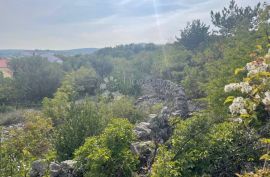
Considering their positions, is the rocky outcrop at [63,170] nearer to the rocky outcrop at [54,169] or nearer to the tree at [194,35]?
the rocky outcrop at [54,169]

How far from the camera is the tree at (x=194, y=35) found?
99.8ft

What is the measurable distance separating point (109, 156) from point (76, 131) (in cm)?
264

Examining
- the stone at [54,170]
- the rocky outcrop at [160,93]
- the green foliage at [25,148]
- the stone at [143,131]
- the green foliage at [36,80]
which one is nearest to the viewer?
the stone at [54,170]

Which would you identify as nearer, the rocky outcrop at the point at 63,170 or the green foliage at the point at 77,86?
the rocky outcrop at the point at 63,170

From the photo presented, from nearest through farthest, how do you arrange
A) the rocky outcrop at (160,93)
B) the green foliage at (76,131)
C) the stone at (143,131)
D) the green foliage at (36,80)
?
the stone at (143,131) → the green foliage at (76,131) → the rocky outcrop at (160,93) → the green foliage at (36,80)

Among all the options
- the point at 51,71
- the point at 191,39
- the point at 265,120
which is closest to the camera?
the point at 265,120

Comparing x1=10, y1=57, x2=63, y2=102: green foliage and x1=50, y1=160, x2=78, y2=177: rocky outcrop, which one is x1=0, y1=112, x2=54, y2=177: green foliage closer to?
x1=50, y1=160, x2=78, y2=177: rocky outcrop

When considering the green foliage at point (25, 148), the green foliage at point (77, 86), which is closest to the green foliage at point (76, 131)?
the green foliage at point (25, 148)

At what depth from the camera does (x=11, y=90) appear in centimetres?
2334

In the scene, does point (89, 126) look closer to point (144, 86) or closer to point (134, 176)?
point (134, 176)

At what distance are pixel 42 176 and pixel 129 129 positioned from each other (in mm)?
2159

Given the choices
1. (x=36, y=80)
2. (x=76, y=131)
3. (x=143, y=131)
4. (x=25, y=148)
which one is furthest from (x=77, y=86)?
(x=143, y=131)

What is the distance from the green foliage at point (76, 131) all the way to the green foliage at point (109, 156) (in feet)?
5.67

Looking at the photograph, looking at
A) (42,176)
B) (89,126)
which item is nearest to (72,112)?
(89,126)
